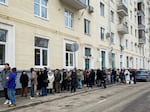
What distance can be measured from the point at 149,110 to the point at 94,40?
70.3ft

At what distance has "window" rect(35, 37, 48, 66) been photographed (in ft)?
72.6

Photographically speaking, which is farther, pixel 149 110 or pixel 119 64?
pixel 119 64

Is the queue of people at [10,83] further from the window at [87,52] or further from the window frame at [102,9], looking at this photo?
the window frame at [102,9]

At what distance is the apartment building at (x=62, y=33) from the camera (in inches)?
754

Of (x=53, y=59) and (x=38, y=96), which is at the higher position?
(x=53, y=59)

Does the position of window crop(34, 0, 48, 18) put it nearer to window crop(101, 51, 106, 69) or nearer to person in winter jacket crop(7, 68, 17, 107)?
person in winter jacket crop(7, 68, 17, 107)

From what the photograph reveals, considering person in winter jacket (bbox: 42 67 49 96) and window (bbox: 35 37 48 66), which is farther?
window (bbox: 35 37 48 66)

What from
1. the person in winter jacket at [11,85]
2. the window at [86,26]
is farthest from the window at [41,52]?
the window at [86,26]

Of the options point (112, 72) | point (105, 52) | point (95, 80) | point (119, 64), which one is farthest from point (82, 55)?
point (119, 64)

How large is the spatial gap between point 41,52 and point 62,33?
3805mm

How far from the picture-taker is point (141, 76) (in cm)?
3981

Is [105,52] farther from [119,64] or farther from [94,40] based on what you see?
[119,64]

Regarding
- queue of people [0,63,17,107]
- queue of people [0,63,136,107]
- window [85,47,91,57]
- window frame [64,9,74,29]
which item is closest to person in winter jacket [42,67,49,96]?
queue of people [0,63,136,107]

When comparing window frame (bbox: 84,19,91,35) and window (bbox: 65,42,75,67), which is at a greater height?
window frame (bbox: 84,19,91,35)
